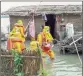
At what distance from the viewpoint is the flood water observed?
1338 centimetres

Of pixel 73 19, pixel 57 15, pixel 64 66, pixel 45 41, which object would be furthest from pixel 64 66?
pixel 73 19

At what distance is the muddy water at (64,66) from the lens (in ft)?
43.9

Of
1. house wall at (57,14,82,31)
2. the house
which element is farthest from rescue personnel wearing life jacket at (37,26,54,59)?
house wall at (57,14,82,31)

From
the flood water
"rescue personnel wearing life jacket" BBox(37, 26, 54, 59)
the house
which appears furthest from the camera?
the house

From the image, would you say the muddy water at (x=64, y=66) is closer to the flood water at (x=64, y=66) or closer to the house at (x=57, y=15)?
the flood water at (x=64, y=66)

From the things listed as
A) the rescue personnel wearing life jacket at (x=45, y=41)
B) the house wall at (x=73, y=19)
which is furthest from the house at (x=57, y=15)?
the rescue personnel wearing life jacket at (x=45, y=41)

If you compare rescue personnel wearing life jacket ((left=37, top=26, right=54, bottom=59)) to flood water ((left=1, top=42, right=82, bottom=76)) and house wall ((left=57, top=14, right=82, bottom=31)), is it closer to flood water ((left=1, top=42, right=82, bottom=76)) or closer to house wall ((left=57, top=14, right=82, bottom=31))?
flood water ((left=1, top=42, right=82, bottom=76))

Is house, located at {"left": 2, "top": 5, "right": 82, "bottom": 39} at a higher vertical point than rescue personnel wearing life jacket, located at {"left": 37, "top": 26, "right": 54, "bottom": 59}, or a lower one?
higher

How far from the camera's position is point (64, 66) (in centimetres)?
1509

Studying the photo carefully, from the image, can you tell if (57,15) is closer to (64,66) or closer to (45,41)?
(45,41)

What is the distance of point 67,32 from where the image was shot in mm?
22562

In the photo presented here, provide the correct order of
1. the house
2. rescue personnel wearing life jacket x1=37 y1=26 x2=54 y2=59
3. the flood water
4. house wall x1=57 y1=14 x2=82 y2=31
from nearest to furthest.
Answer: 1. the flood water
2. rescue personnel wearing life jacket x1=37 y1=26 x2=54 y2=59
3. the house
4. house wall x1=57 y1=14 x2=82 y2=31

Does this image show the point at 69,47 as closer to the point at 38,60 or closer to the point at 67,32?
the point at 67,32

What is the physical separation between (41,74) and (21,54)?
97 centimetres
